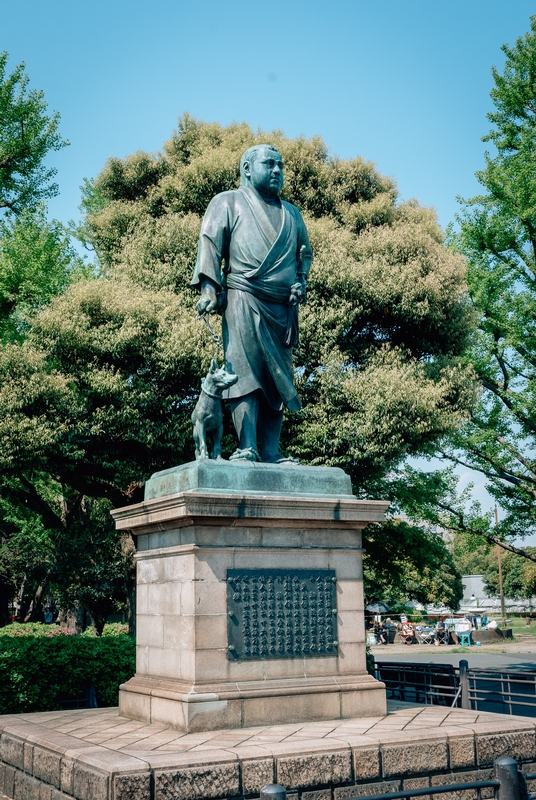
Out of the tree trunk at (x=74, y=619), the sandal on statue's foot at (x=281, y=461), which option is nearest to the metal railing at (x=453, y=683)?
the sandal on statue's foot at (x=281, y=461)

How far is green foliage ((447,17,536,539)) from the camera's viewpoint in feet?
63.8

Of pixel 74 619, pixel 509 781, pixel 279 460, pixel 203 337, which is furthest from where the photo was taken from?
pixel 74 619

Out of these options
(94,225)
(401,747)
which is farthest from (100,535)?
(401,747)

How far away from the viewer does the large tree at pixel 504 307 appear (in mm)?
19484

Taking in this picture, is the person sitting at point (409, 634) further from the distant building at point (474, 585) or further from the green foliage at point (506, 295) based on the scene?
the distant building at point (474, 585)

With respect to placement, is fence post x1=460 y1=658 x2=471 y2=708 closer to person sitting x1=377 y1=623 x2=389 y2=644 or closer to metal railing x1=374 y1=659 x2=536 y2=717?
metal railing x1=374 y1=659 x2=536 y2=717

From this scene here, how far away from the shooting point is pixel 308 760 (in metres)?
5.25

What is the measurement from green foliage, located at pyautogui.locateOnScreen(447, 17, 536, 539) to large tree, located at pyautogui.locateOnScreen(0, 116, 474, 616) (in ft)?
7.56

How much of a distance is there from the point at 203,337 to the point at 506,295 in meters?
8.70

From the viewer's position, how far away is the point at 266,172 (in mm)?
7566

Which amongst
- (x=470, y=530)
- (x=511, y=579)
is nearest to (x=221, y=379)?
(x=470, y=530)

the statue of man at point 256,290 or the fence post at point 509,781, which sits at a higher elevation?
the statue of man at point 256,290

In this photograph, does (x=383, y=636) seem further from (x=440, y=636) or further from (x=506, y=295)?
(x=506, y=295)

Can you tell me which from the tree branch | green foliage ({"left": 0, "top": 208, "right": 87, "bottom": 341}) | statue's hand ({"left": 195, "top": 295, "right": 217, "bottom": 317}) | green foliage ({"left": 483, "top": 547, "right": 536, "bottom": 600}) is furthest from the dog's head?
green foliage ({"left": 483, "top": 547, "right": 536, "bottom": 600})
